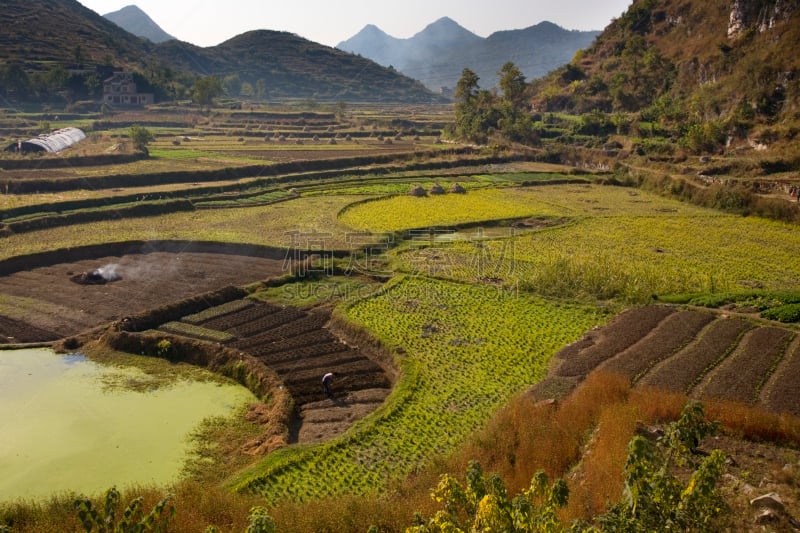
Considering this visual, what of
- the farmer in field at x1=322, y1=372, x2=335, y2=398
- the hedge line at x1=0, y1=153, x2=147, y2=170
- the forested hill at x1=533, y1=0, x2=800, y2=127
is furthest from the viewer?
the forested hill at x1=533, y1=0, x2=800, y2=127

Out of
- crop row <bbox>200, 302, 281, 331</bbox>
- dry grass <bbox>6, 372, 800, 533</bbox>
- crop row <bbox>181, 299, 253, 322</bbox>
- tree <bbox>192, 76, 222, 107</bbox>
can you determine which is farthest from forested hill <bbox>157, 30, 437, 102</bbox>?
dry grass <bbox>6, 372, 800, 533</bbox>

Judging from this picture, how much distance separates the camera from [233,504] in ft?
42.3

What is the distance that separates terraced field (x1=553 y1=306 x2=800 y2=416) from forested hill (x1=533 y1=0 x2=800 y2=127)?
4617 cm

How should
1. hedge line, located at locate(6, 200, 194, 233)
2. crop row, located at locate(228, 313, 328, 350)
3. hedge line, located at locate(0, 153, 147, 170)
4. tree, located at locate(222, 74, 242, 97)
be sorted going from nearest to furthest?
crop row, located at locate(228, 313, 328, 350) → hedge line, located at locate(6, 200, 194, 233) → hedge line, located at locate(0, 153, 147, 170) → tree, located at locate(222, 74, 242, 97)

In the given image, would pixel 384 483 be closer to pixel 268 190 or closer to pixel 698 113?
pixel 268 190

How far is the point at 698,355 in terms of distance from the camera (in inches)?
853

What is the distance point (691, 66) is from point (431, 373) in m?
77.4

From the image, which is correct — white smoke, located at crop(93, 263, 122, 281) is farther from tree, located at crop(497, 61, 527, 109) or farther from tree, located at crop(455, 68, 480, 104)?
tree, located at crop(497, 61, 527, 109)

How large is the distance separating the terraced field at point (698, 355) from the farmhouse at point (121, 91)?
3703 inches

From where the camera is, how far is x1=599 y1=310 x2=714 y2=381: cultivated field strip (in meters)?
20.8

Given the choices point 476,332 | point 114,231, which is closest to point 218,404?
point 476,332

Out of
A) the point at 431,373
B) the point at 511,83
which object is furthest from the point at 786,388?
the point at 511,83

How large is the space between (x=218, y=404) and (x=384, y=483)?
715cm

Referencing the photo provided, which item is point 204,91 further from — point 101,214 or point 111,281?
point 111,281
